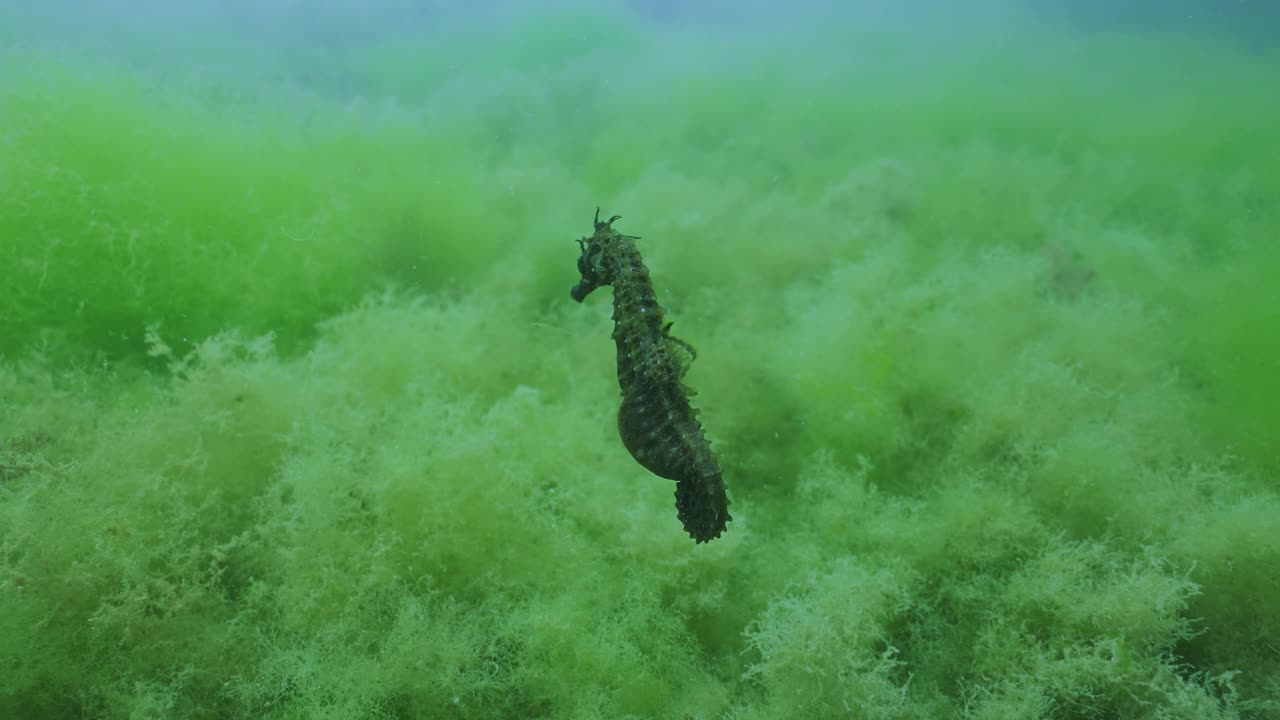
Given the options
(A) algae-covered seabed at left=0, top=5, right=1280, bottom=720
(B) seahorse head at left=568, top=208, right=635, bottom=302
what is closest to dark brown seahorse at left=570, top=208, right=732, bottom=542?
(B) seahorse head at left=568, top=208, right=635, bottom=302

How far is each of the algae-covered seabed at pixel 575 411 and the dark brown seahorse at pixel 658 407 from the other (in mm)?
644

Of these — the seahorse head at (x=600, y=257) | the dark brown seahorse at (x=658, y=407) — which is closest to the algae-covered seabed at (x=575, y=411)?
the dark brown seahorse at (x=658, y=407)

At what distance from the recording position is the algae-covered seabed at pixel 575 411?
302cm

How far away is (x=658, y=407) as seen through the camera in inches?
114

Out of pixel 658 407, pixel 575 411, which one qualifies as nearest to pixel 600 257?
pixel 658 407

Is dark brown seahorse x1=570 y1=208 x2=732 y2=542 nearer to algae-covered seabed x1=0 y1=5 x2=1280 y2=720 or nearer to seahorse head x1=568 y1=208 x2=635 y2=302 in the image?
seahorse head x1=568 y1=208 x2=635 y2=302

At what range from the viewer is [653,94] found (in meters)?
8.45

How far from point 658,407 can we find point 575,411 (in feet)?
4.56

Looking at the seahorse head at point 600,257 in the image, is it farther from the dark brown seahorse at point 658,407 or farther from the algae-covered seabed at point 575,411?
the algae-covered seabed at point 575,411

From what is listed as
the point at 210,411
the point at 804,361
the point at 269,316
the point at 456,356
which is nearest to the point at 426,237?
the point at 269,316

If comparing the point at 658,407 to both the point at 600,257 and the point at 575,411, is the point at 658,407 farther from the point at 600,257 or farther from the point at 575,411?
the point at 575,411

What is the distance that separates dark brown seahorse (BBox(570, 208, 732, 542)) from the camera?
2.81 m

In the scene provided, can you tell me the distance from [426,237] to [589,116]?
122 inches

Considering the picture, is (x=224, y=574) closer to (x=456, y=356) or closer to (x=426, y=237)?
(x=456, y=356)
